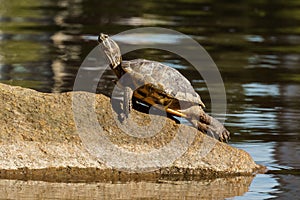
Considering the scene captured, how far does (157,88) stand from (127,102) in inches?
13.7

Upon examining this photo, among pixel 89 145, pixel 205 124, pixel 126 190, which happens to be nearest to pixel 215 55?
pixel 205 124

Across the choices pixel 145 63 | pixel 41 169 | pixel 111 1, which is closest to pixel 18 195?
pixel 41 169

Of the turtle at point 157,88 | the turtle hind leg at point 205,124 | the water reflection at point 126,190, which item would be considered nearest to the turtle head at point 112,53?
the turtle at point 157,88

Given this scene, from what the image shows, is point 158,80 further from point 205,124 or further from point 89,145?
point 89,145

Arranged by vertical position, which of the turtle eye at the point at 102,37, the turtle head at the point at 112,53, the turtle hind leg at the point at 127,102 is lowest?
the turtle hind leg at the point at 127,102

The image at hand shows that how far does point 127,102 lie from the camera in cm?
751

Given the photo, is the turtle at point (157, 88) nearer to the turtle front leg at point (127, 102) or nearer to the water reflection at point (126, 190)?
the turtle front leg at point (127, 102)

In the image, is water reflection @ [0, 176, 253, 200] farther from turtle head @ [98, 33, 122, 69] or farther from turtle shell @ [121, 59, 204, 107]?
turtle head @ [98, 33, 122, 69]

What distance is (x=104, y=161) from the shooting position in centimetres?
741

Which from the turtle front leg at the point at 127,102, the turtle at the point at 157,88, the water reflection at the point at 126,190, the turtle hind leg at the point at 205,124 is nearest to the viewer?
the water reflection at the point at 126,190

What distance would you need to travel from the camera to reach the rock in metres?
7.29

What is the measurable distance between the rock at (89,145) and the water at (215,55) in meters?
0.17

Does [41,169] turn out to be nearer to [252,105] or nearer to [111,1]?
[252,105]

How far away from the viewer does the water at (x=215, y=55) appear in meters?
8.08
